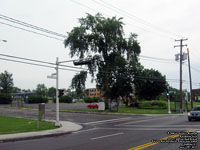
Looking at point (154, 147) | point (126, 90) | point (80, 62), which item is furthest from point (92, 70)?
point (154, 147)

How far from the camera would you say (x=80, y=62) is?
20.2 m

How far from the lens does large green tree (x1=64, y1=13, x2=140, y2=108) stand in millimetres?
43875

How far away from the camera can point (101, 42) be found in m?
44.4

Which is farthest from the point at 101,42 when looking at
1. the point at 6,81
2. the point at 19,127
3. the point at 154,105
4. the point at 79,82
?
the point at 6,81

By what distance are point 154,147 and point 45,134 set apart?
837cm

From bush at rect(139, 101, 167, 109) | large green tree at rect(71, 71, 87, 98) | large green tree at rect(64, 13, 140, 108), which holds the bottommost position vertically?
bush at rect(139, 101, 167, 109)

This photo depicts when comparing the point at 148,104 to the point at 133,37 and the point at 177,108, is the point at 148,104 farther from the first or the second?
the point at 133,37

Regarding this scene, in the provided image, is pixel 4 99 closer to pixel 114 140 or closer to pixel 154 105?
pixel 154 105

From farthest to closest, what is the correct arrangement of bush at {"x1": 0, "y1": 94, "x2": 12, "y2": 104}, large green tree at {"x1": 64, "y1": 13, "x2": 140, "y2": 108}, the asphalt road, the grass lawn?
bush at {"x1": 0, "y1": 94, "x2": 12, "y2": 104}, large green tree at {"x1": 64, "y1": 13, "x2": 140, "y2": 108}, the grass lawn, the asphalt road

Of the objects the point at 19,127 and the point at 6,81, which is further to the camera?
the point at 6,81

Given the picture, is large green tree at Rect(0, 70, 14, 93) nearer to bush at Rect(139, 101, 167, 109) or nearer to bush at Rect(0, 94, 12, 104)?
bush at Rect(0, 94, 12, 104)

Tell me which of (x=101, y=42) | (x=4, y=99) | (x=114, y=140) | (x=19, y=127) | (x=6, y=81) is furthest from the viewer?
(x=6, y=81)

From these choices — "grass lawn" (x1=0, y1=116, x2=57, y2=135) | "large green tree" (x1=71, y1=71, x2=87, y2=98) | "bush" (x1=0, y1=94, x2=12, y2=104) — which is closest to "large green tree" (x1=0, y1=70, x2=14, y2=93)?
"bush" (x1=0, y1=94, x2=12, y2=104)

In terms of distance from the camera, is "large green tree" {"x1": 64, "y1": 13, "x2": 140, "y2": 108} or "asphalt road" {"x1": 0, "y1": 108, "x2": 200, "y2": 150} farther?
"large green tree" {"x1": 64, "y1": 13, "x2": 140, "y2": 108}
